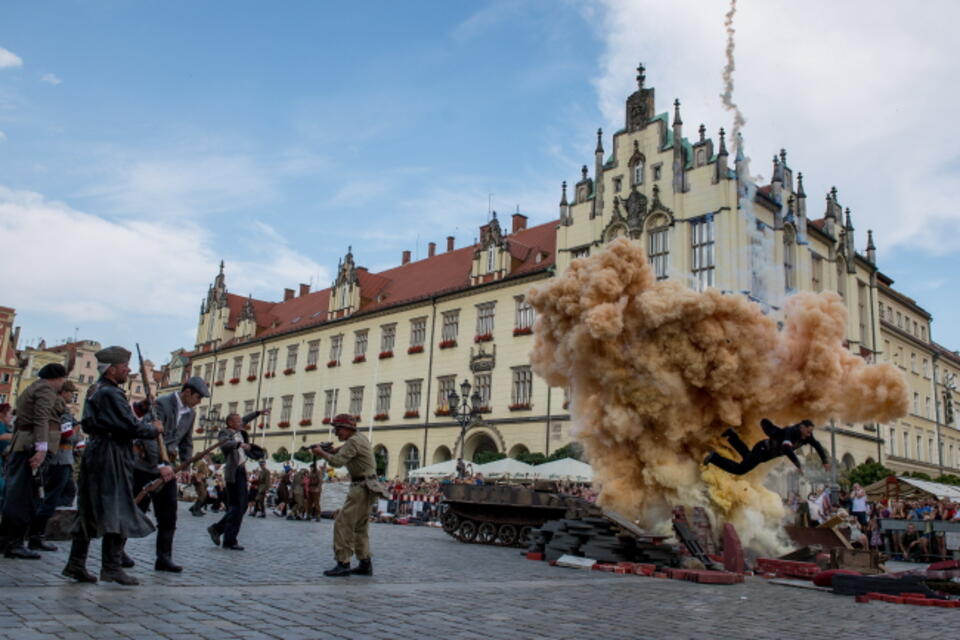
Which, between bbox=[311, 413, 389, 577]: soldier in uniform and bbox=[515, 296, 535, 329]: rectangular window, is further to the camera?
bbox=[515, 296, 535, 329]: rectangular window

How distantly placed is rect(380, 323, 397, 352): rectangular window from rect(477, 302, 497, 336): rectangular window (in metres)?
7.67

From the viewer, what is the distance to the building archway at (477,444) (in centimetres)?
4050

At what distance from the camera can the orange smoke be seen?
51.9 ft

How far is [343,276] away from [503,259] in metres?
15.1

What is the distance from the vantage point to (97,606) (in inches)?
235

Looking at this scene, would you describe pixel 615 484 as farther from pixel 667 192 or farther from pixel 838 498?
pixel 667 192

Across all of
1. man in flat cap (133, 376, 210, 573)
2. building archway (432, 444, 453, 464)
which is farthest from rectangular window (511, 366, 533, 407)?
man in flat cap (133, 376, 210, 573)

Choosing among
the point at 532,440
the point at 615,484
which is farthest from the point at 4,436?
the point at 532,440

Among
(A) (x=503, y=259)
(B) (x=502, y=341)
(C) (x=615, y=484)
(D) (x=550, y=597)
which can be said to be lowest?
(D) (x=550, y=597)

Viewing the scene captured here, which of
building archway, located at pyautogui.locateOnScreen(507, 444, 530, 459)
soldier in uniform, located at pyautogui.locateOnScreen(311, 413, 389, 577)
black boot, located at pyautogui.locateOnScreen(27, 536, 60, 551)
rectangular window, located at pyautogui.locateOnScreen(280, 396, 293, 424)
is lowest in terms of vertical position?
black boot, located at pyautogui.locateOnScreen(27, 536, 60, 551)

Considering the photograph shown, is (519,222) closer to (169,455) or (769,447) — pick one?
(769,447)

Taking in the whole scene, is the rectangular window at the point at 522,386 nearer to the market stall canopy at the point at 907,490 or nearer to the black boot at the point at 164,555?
the market stall canopy at the point at 907,490

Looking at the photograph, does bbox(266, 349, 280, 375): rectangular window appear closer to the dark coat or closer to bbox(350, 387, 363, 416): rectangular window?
bbox(350, 387, 363, 416): rectangular window

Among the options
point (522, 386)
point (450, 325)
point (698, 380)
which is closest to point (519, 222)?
point (450, 325)
